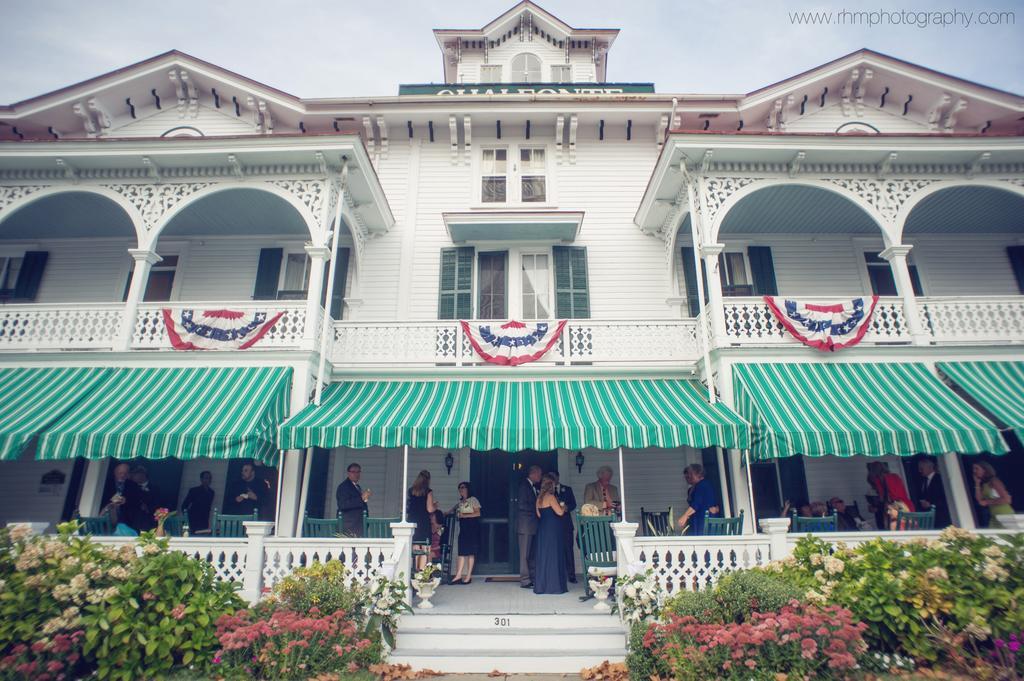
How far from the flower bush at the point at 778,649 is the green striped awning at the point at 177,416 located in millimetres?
6754

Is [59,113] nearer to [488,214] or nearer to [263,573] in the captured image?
[488,214]

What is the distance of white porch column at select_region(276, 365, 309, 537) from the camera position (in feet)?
28.7

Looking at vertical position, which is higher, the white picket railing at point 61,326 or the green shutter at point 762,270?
the green shutter at point 762,270

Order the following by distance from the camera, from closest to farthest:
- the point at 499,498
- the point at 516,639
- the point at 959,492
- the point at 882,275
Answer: the point at 516,639 < the point at 959,492 < the point at 499,498 < the point at 882,275

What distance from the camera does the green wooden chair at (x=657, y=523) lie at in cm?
843

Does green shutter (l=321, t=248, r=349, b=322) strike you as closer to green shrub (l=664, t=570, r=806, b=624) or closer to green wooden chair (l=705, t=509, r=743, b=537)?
green wooden chair (l=705, t=509, r=743, b=537)

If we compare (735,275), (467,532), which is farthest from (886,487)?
(467,532)

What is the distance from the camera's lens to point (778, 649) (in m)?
5.14

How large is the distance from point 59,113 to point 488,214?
38.0 ft

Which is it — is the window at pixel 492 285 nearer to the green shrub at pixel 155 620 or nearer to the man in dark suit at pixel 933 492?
the green shrub at pixel 155 620

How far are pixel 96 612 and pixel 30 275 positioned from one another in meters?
11.3

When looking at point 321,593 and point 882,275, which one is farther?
point 882,275

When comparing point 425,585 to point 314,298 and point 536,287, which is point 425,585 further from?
point 536,287

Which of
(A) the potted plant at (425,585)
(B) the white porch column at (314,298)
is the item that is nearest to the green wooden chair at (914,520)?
(A) the potted plant at (425,585)
